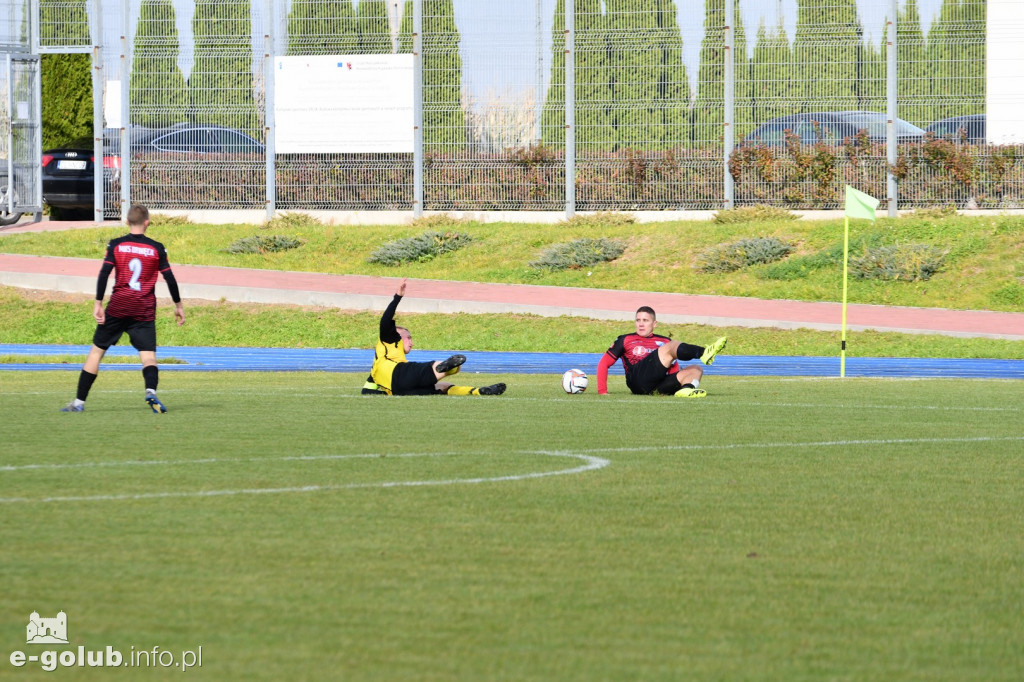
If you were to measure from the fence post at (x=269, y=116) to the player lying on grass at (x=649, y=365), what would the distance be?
788 inches

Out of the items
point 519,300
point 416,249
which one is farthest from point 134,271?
point 416,249

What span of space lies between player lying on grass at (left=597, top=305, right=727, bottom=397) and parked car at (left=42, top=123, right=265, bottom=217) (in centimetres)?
2044

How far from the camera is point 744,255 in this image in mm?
27625

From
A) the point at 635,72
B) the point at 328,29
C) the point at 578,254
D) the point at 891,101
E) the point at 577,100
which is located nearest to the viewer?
the point at 578,254

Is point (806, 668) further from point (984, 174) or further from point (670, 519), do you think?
point (984, 174)

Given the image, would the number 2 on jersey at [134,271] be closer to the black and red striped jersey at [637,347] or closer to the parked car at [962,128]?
the black and red striped jersey at [637,347]

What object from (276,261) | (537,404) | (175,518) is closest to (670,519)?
(175,518)

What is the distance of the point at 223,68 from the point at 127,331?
880 inches

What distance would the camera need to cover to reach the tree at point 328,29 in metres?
33.1

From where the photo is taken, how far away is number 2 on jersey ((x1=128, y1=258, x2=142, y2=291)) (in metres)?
12.3

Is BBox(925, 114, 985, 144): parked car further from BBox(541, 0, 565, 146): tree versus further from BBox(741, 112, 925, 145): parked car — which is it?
BBox(541, 0, 565, 146): tree

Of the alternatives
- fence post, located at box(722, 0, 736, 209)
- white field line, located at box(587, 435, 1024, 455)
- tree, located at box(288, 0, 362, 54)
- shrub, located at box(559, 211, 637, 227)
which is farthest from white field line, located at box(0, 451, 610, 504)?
tree, located at box(288, 0, 362, 54)

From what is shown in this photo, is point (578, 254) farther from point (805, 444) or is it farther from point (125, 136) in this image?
point (805, 444)

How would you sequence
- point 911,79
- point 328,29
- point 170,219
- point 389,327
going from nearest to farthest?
1. point 389,327
2. point 911,79
3. point 328,29
4. point 170,219
